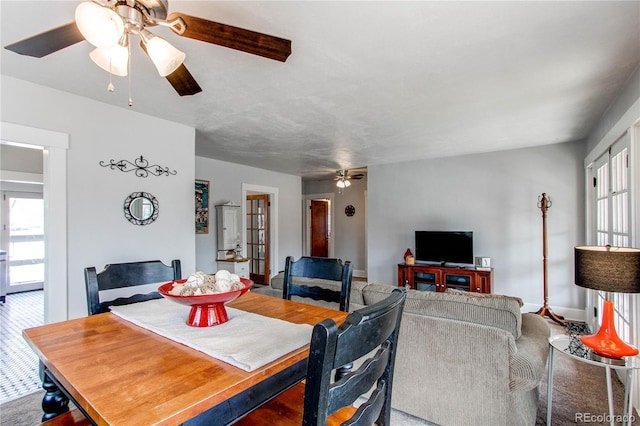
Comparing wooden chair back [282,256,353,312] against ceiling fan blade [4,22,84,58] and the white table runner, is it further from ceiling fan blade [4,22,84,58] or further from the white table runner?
ceiling fan blade [4,22,84,58]

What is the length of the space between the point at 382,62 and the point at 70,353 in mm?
2193

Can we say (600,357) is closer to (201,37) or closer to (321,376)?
(321,376)

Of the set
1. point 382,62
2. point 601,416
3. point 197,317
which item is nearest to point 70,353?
point 197,317

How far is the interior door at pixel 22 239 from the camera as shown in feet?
19.6

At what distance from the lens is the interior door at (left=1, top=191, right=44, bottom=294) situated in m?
5.98

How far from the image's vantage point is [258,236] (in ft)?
22.5

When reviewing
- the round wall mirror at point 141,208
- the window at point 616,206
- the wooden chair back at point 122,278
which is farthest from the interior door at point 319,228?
the wooden chair back at point 122,278

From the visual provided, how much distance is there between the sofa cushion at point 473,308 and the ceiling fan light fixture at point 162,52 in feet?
5.40

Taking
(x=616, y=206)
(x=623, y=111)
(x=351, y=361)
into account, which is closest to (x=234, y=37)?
(x=351, y=361)

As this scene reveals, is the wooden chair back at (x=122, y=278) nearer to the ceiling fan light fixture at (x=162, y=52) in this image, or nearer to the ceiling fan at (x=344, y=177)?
the ceiling fan light fixture at (x=162, y=52)

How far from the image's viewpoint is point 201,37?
4.42ft

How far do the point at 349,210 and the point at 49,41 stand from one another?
6.82 m

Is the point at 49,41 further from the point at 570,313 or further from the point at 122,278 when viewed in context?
the point at 570,313

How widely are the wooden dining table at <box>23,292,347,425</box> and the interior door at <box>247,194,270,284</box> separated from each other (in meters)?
5.30
